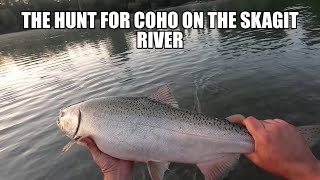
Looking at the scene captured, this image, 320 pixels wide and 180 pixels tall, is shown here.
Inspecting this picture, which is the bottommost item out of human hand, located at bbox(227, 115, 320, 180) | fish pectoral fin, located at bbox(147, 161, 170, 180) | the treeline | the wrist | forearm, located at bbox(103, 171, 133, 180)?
forearm, located at bbox(103, 171, 133, 180)

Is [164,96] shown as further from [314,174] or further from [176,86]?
[176,86]

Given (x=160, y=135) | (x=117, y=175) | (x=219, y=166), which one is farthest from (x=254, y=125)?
(x=117, y=175)

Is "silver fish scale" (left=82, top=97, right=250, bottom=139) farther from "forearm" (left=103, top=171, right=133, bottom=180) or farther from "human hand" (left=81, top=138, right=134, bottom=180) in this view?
"forearm" (left=103, top=171, right=133, bottom=180)

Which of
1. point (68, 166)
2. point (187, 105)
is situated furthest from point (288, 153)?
point (187, 105)

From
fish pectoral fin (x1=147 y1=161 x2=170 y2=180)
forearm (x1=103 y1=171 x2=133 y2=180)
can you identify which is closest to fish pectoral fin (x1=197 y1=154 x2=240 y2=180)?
fish pectoral fin (x1=147 y1=161 x2=170 y2=180)

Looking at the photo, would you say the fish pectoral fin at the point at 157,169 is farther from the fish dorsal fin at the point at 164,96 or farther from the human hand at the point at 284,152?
the human hand at the point at 284,152

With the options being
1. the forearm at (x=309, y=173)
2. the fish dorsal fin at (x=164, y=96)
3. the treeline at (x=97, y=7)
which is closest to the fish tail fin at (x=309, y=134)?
the forearm at (x=309, y=173)

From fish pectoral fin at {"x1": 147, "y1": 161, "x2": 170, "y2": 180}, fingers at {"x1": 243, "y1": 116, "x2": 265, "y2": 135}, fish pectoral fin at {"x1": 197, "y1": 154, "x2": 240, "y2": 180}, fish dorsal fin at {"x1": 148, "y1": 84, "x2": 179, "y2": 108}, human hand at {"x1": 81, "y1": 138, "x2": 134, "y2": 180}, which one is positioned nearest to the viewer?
fingers at {"x1": 243, "y1": 116, "x2": 265, "y2": 135}
